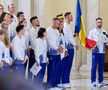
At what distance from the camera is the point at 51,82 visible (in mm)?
7148

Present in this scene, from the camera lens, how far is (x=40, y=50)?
6535mm

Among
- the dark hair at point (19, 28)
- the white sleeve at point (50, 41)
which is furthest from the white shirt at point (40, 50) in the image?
the dark hair at point (19, 28)

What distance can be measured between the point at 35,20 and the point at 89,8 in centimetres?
621

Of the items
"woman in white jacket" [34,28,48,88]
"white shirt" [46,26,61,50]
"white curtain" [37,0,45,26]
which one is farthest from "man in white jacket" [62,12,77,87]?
"white curtain" [37,0,45,26]

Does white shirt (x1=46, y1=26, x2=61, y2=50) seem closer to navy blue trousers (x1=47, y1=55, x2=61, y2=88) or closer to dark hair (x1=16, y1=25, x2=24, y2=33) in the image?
navy blue trousers (x1=47, y1=55, x2=61, y2=88)

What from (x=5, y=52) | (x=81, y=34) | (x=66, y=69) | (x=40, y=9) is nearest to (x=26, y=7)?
(x=40, y=9)

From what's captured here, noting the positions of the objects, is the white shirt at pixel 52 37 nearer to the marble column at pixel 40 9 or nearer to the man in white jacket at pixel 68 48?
the man in white jacket at pixel 68 48

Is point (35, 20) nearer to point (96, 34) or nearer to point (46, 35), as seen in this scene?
point (46, 35)

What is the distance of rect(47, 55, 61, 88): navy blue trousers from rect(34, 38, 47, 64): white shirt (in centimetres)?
46

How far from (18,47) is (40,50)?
2.13ft

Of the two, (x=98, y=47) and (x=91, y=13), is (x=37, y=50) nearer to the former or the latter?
(x=98, y=47)

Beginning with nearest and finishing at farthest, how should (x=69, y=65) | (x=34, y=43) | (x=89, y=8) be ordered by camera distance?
(x=34, y=43), (x=69, y=65), (x=89, y=8)

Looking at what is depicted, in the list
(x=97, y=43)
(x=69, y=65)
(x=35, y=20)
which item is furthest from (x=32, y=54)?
(x=97, y=43)

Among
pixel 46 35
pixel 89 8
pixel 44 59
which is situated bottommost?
pixel 44 59
